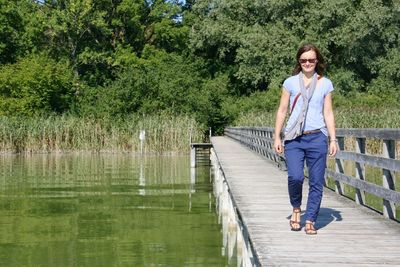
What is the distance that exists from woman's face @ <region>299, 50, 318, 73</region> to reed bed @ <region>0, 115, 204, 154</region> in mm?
27662

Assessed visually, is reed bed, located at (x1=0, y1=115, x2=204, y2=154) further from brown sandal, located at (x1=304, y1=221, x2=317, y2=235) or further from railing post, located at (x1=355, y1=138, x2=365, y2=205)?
brown sandal, located at (x1=304, y1=221, x2=317, y2=235)

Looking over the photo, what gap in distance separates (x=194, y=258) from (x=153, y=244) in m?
1.22

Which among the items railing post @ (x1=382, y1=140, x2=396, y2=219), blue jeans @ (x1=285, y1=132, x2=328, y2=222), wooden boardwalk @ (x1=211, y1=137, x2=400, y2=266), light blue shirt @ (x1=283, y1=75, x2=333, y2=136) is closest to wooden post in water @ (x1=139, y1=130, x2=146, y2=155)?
wooden boardwalk @ (x1=211, y1=137, x2=400, y2=266)

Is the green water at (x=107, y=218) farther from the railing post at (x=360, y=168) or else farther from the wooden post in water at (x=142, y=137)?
the wooden post in water at (x=142, y=137)

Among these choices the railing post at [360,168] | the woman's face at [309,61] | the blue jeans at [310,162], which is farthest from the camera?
the railing post at [360,168]

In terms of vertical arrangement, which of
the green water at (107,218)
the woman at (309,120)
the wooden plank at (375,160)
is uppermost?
the woman at (309,120)

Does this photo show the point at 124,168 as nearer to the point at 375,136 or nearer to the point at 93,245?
the point at 93,245

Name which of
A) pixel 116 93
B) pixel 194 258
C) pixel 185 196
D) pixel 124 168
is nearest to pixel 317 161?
pixel 194 258

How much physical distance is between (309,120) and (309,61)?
523 mm

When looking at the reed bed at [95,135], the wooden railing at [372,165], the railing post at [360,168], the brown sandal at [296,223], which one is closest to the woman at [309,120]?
the brown sandal at [296,223]

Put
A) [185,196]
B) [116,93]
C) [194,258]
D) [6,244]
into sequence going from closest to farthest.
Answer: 1. [194,258]
2. [6,244]
3. [185,196]
4. [116,93]

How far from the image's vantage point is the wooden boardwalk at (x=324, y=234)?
20.0 ft

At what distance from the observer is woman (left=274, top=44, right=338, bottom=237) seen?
698 centimetres

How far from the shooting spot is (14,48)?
5331cm
